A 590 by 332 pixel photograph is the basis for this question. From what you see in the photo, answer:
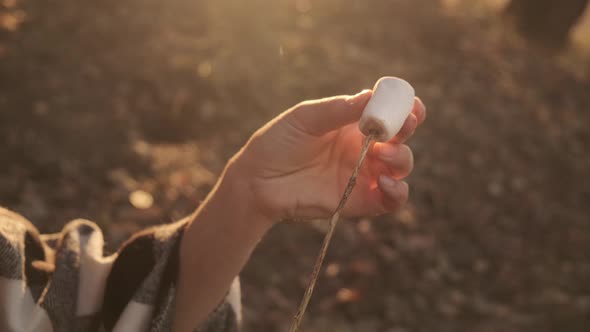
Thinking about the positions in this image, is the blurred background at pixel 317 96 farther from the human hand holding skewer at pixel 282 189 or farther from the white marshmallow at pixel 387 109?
the white marshmallow at pixel 387 109

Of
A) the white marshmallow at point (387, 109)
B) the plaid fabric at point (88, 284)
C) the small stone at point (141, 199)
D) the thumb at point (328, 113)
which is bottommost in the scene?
the small stone at point (141, 199)

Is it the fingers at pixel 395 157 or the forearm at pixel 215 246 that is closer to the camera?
the fingers at pixel 395 157

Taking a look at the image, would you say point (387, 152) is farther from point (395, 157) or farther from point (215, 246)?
point (215, 246)

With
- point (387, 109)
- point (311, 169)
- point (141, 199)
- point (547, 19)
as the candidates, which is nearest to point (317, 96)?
point (141, 199)

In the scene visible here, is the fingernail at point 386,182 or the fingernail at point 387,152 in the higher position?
the fingernail at point 387,152

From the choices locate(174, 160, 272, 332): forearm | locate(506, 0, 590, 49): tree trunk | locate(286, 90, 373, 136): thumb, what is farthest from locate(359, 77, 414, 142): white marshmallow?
locate(506, 0, 590, 49): tree trunk

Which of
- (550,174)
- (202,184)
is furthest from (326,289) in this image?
(550,174)

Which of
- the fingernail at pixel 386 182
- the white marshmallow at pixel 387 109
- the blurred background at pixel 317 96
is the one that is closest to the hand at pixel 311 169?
the fingernail at pixel 386 182
